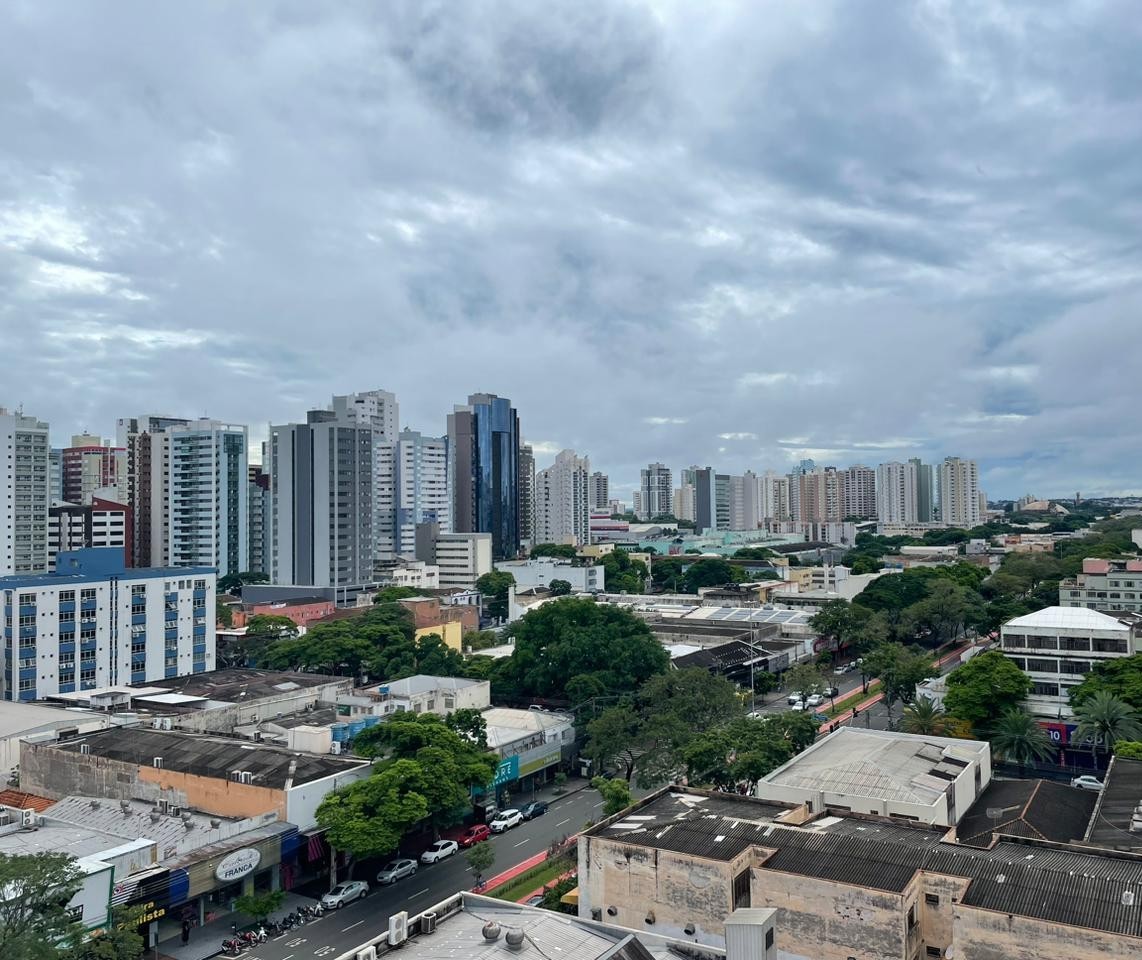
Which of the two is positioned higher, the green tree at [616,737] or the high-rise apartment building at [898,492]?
the high-rise apartment building at [898,492]

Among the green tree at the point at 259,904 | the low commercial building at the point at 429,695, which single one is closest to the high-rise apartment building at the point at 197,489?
the low commercial building at the point at 429,695

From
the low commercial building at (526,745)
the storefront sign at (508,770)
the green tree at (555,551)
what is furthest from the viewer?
the green tree at (555,551)

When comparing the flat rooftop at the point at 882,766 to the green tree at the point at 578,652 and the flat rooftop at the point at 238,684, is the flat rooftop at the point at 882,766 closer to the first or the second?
the green tree at the point at 578,652

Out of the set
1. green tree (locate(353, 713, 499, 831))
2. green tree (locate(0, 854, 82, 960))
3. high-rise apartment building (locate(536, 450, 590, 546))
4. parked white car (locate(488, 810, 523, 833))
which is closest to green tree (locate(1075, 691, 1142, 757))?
parked white car (locate(488, 810, 523, 833))

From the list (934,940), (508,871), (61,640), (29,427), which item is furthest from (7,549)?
(934,940)

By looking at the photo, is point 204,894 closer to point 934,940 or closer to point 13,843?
point 13,843

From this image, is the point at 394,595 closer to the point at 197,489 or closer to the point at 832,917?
the point at 197,489
